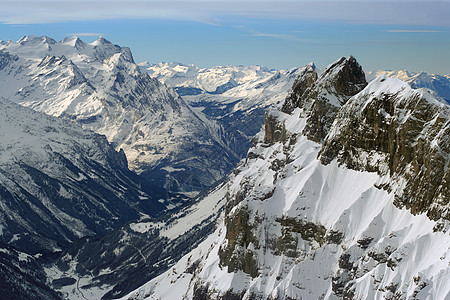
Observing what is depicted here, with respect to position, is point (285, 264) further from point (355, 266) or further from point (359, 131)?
point (359, 131)

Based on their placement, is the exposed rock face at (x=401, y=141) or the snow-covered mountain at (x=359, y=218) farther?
the exposed rock face at (x=401, y=141)

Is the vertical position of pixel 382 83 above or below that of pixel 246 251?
above

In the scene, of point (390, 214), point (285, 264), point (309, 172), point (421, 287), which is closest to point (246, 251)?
point (285, 264)

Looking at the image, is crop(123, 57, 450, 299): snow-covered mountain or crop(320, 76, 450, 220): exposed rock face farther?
crop(320, 76, 450, 220): exposed rock face

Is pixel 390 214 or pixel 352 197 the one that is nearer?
pixel 390 214
